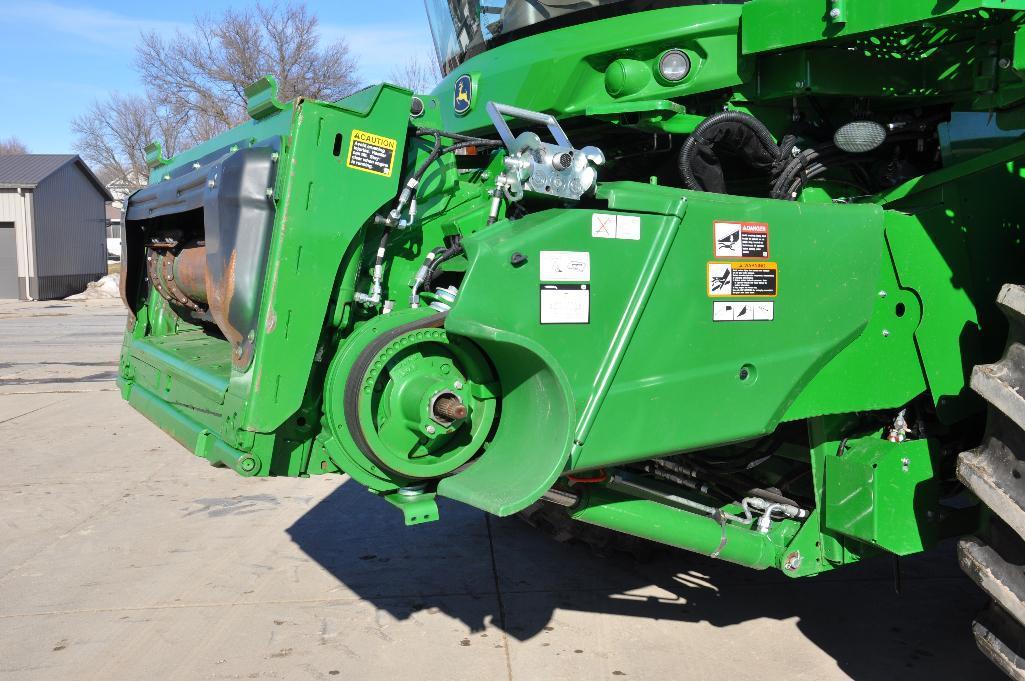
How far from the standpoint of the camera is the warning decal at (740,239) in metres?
2.60

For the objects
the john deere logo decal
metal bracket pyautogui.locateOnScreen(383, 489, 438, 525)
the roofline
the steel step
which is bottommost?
the steel step

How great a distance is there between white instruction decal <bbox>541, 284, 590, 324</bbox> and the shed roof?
28309 millimetres

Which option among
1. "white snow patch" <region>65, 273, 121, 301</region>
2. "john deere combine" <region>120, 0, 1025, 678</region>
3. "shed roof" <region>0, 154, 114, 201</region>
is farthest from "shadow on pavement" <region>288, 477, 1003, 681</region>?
"shed roof" <region>0, 154, 114, 201</region>

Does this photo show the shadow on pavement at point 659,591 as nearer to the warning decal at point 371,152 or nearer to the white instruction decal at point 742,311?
the white instruction decal at point 742,311

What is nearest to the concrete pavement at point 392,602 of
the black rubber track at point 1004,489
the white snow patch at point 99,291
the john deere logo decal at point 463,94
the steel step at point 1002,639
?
the steel step at point 1002,639

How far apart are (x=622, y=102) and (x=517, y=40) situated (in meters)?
0.61

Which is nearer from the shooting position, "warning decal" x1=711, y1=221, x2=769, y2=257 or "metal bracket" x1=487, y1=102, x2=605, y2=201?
"metal bracket" x1=487, y1=102, x2=605, y2=201

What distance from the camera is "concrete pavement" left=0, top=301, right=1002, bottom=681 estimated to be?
3.35m

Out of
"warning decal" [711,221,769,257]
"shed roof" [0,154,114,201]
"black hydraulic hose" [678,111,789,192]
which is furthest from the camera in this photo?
"shed roof" [0,154,114,201]

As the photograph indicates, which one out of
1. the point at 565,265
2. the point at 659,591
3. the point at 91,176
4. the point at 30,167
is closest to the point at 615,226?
the point at 565,265

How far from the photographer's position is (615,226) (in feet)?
8.16

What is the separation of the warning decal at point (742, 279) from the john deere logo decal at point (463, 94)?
136 cm

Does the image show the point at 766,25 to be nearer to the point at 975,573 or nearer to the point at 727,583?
the point at 975,573

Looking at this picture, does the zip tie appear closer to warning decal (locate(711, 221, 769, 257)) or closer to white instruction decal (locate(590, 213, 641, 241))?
warning decal (locate(711, 221, 769, 257))
